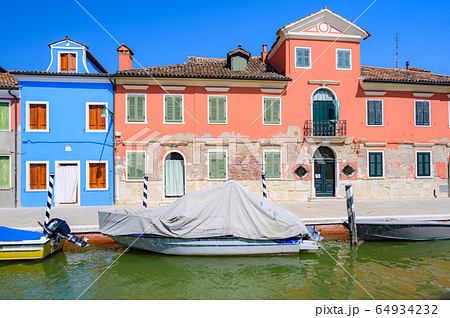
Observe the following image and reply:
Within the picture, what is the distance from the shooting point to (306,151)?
59.2 ft

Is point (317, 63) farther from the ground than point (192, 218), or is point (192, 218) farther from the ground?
point (317, 63)

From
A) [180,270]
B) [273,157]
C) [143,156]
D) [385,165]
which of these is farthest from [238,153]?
[180,270]

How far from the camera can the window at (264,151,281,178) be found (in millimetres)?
17688

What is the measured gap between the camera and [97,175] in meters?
16.5

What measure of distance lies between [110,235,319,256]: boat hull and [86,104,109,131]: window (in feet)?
33.0

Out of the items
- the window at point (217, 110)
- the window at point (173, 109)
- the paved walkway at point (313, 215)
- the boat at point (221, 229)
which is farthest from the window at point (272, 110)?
the boat at point (221, 229)

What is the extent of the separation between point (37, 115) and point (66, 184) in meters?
4.12

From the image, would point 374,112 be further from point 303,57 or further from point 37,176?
point 37,176

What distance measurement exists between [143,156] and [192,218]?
931 cm

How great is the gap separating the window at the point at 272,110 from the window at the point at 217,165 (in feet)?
11.2

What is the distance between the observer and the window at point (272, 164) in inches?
696

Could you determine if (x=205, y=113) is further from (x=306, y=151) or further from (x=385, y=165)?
(x=385, y=165)

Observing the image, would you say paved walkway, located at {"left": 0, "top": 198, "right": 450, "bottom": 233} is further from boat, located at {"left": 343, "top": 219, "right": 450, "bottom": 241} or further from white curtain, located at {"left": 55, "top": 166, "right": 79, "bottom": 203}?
boat, located at {"left": 343, "top": 219, "right": 450, "bottom": 241}
